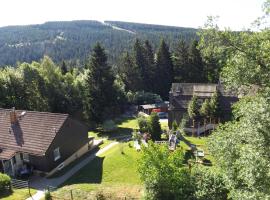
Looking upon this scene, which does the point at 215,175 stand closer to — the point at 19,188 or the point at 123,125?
the point at 19,188

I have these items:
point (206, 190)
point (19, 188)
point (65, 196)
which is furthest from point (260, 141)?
point (19, 188)

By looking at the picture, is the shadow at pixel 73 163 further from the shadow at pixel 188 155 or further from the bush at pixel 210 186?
the bush at pixel 210 186

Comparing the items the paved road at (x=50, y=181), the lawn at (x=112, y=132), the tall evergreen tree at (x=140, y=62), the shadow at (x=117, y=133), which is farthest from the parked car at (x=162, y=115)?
the paved road at (x=50, y=181)

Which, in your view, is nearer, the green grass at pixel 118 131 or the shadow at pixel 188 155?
the shadow at pixel 188 155

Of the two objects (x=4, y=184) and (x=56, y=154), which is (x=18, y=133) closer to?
(x=56, y=154)

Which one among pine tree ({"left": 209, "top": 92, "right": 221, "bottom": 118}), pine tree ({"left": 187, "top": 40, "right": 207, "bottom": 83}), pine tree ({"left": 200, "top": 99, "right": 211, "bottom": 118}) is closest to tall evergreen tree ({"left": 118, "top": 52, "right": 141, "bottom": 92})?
pine tree ({"left": 187, "top": 40, "right": 207, "bottom": 83})

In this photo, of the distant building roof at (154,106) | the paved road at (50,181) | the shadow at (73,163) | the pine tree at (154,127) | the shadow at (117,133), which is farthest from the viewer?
the distant building roof at (154,106)

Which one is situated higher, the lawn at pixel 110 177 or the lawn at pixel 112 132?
the lawn at pixel 110 177
